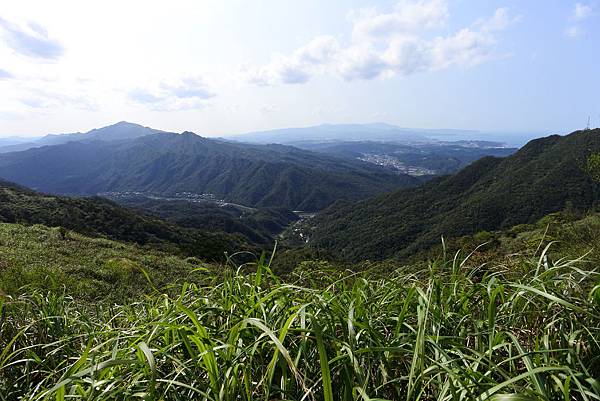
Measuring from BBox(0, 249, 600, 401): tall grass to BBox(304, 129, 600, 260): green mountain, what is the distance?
73.4 m

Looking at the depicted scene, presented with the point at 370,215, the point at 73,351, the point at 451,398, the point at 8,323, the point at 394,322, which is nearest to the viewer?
the point at 451,398

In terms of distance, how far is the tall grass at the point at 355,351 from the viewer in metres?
1.44

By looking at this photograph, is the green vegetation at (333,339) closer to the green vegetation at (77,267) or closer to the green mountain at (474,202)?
the green vegetation at (77,267)

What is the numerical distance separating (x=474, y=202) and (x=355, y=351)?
105m

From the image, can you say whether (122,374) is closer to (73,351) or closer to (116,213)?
(73,351)

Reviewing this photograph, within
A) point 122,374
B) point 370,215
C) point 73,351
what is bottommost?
point 370,215

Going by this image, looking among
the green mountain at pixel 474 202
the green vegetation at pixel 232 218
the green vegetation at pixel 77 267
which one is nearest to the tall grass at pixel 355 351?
the green vegetation at pixel 77 267

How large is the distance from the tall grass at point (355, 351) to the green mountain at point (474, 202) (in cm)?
7338

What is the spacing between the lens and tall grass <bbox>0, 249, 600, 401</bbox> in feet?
4.71

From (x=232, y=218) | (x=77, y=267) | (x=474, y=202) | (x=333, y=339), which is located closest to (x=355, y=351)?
(x=333, y=339)

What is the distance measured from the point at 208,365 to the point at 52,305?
2.01m

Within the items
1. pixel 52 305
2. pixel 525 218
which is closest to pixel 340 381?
pixel 52 305

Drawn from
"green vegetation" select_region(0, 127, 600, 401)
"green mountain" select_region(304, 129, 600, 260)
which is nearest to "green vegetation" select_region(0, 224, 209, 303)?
"green vegetation" select_region(0, 127, 600, 401)

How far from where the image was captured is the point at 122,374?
1775 mm
